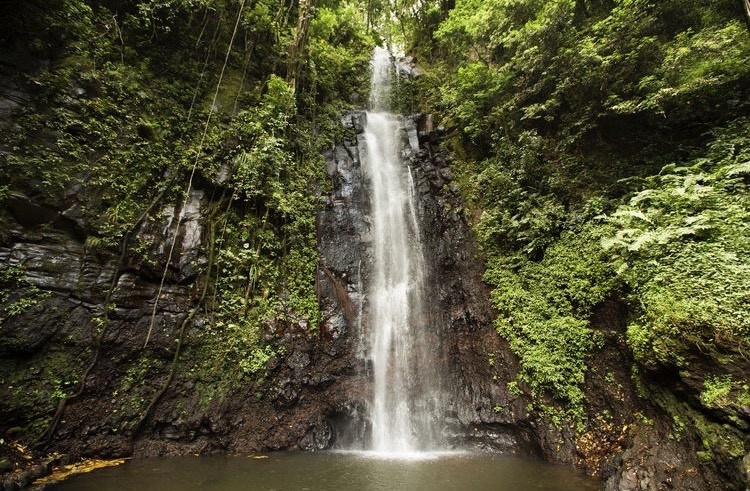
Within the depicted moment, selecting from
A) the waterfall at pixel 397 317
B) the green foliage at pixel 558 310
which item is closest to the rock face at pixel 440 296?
the waterfall at pixel 397 317

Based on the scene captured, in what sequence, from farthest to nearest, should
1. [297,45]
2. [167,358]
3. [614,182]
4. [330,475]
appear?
[297,45]
[614,182]
[167,358]
[330,475]

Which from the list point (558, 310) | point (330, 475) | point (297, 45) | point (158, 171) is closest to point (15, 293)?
point (158, 171)

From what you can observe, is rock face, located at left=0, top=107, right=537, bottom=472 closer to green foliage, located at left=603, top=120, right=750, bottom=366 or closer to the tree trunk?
green foliage, located at left=603, top=120, right=750, bottom=366

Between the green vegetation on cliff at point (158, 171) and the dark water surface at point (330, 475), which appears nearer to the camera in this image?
the dark water surface at point (330, 475)

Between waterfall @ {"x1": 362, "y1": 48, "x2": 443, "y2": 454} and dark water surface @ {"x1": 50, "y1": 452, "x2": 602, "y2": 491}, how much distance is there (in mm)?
1212

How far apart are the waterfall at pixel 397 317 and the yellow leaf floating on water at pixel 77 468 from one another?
4.58 m

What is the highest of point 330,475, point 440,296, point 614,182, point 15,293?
point 614,182

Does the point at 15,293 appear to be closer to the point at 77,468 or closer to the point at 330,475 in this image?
the point at 77,468

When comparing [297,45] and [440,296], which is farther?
[297,45]

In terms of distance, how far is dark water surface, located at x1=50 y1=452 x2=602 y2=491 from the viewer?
15.5 ft

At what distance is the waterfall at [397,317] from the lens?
7480 millimetres

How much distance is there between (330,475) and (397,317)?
4.35m

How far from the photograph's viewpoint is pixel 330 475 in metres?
5.23

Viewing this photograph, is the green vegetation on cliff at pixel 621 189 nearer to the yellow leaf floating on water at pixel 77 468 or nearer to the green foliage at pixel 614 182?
the green foliage at pixel 614 182
